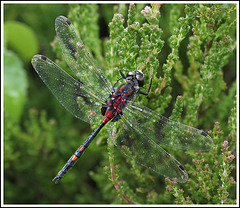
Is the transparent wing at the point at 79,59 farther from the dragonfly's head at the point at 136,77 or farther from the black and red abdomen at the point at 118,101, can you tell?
the dragonfly's head at the point at 136,77

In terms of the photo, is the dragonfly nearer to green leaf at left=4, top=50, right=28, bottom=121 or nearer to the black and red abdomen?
the black and red abdomen

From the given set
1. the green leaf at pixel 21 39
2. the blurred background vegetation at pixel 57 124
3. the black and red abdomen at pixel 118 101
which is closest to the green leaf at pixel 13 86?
the blurred background vegetation at pixel 57 124

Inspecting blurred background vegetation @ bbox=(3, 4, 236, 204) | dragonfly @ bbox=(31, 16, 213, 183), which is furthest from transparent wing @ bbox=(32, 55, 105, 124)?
blurred background vegetation @ bbox=(3, 4, 236, 204)

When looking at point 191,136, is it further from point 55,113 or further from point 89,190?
point 55,113

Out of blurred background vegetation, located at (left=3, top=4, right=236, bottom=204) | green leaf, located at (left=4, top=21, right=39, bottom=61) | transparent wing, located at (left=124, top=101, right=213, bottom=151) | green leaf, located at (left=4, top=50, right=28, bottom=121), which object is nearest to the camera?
transparent wing, located at (left=124, top=101, right=213, bottom=151)

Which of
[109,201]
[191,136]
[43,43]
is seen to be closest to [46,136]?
[109,201]

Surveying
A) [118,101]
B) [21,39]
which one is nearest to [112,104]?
[118,101]

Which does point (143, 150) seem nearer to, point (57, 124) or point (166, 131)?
point (166, 131)
